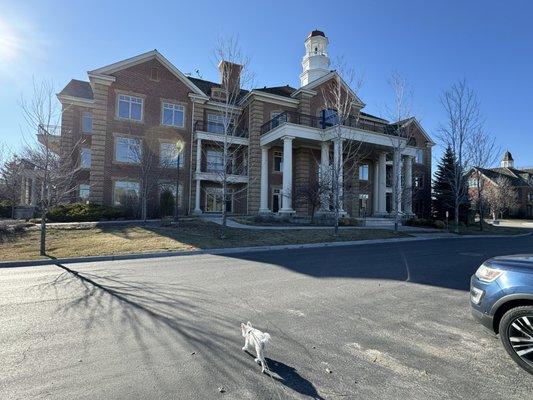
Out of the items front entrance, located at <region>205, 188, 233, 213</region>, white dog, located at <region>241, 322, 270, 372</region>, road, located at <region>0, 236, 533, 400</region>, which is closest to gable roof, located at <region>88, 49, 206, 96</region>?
front entrance, located at <region>205, 188, 233, 213</region>

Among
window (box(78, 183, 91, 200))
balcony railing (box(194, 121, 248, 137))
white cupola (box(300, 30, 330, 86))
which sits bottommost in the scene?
window (box(78, 183, 91, 200))

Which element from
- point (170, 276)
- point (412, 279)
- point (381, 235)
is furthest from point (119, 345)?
point (381, 235)

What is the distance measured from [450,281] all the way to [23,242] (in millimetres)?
16497

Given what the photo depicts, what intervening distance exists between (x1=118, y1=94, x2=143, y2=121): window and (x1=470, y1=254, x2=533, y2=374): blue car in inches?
1065

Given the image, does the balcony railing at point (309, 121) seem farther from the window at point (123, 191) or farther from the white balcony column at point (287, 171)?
the window at point (123, 191)

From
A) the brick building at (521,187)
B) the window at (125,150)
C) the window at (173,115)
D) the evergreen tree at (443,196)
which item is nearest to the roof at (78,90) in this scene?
the window at (125,150)

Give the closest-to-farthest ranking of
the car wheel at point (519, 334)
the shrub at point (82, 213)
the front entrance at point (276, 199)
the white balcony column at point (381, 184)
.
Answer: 1. the car wheel at point (519, 334)
2. the shrub at point (82, 213)
3. the white balcony column at point (381, 184)
4. the front entrance at point (276, 199)

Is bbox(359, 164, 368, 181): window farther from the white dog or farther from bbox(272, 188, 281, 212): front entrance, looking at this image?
the white dog

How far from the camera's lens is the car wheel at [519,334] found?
11.6 feet

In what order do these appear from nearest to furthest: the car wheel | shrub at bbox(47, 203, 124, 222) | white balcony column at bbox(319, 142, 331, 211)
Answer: the car wheel
shrub at bbox(47, 203, 124, 222)
white balcony column at bbox(319, 142, 331, 211)

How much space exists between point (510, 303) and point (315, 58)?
3606 centimetres

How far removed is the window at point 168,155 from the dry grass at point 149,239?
7.52 metres

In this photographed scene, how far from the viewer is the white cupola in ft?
117

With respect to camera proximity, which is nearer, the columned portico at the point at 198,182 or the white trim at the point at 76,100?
the columned portico at the point at 198,182
